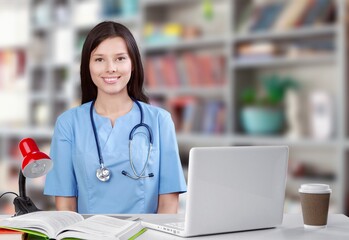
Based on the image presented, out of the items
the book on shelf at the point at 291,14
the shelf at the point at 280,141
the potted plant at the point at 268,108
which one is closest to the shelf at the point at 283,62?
the potted plant at the point at 268,108

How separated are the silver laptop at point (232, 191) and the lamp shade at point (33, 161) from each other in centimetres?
33

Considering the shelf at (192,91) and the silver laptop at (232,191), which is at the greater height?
the shelf at (192,91)

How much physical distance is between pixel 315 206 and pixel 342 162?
215 centimetres

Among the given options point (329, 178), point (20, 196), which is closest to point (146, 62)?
point (329, 178)

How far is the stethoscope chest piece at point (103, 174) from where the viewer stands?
6.87ft

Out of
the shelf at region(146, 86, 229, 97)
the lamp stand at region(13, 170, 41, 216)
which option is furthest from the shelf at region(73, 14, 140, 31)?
the lamp stand at region(13, 170, 41, 216)

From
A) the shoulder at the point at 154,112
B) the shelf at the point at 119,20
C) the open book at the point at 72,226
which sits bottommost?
the open book at the point at 72,226

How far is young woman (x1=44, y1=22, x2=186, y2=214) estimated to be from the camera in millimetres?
2121

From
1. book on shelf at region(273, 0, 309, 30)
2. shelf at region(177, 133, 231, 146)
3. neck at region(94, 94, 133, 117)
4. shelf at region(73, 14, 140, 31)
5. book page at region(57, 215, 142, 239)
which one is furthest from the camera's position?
shelf at region(73, 14, 140, 31)

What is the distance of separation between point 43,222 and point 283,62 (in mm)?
2794

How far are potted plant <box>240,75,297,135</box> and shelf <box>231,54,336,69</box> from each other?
0.11m

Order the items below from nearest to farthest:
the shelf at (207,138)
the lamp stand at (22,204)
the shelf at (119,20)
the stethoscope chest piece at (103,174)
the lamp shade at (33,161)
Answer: the lamp shade at (33,161), the lamp stand at (22,204), the stethoscope chest piece at (103,174), the shelf at (207,138), the shelf at (119,20)

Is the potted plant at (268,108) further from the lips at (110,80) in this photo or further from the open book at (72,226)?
the open book at (72,226)

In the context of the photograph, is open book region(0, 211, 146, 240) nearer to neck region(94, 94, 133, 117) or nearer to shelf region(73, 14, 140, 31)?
neck region(94, 94, 133, 117)
